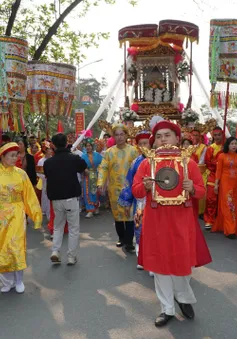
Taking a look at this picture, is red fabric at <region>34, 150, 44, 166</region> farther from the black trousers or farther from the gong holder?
the gong holder

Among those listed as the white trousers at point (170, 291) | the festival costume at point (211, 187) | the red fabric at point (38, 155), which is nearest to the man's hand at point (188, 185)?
the white trousers at point (170, 291)

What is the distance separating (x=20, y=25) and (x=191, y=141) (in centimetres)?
1181

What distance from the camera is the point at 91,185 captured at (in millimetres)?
9094

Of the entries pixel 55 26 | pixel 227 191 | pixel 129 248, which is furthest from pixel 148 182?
pixel 55 26

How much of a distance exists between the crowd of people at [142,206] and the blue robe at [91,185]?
155 cm

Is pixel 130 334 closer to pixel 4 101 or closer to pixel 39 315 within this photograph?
pixel 39 315

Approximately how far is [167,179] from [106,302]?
59.1 inches

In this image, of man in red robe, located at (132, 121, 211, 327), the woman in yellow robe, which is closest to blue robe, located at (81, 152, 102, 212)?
the woman in yellow robe

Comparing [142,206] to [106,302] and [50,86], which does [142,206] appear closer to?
[106,302]

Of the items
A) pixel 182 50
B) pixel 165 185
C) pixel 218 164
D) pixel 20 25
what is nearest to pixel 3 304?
pixel 165 185

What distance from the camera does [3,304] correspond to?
3926mm

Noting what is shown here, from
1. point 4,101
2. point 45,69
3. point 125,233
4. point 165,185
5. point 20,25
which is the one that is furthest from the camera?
point 20,25

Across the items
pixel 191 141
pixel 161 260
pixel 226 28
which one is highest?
pixel 226 28

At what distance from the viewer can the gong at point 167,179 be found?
3.16 meters
